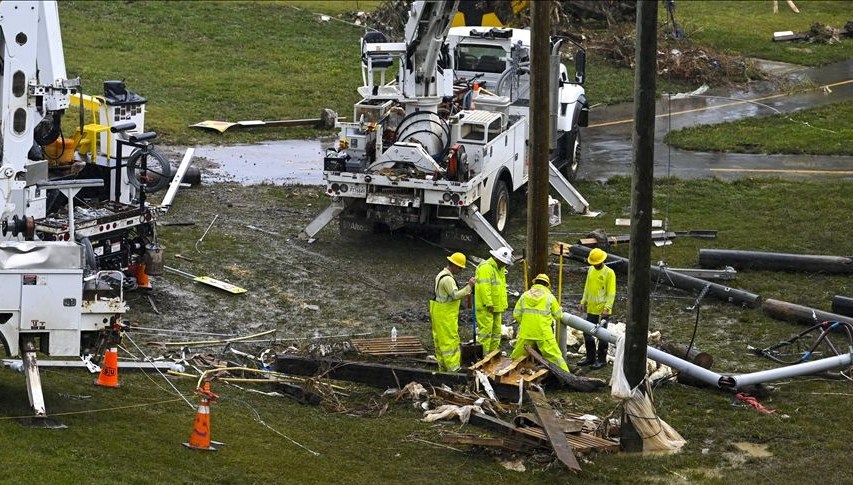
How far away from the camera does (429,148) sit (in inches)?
908

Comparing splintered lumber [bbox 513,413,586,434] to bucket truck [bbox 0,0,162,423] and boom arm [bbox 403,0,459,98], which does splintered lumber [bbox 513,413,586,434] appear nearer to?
bucket truck [bbox 0,0,162,423]

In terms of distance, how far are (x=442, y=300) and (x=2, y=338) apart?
202 inches

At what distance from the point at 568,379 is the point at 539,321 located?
2.45 ft

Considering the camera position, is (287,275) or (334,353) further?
(287,275)

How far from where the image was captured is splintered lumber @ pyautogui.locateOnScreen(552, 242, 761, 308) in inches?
801

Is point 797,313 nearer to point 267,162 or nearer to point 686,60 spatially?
point 267,162

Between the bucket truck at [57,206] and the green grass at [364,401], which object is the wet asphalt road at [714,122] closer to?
the green grass at [364,401]

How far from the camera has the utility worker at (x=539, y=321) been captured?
16734 mm

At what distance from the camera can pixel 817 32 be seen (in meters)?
44.5

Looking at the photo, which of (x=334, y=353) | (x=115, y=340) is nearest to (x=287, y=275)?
(x=334, y=353)

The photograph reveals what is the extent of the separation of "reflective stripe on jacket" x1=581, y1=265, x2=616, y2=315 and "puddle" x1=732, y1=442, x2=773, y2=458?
11.0 ft

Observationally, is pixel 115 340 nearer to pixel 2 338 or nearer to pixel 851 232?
pixel 2 338

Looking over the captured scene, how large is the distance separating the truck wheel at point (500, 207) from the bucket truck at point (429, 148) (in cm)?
2

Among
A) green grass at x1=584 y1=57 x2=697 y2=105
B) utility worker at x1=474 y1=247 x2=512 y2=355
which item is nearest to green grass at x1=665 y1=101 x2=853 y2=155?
green grass at x1=584 y1=57 x2=697 y2=105
